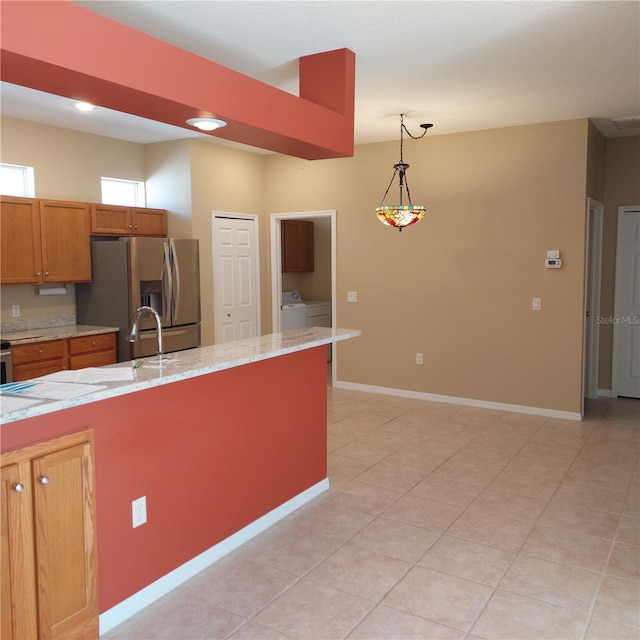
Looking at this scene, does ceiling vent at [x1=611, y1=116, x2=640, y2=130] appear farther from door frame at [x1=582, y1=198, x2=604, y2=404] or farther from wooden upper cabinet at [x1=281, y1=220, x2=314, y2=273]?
wooden upper cabinet at [x1=281, y1=220, x2=314, y2=273]

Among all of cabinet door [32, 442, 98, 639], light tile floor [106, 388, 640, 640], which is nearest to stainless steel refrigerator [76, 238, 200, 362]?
light tile floor [106, 388, 640, 640]

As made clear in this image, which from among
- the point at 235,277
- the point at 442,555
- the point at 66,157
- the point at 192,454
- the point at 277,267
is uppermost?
the point at 66,157

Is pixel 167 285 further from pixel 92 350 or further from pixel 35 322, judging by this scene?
pixel 35 322

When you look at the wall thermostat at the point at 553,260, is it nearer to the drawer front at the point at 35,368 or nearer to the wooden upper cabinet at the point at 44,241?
the wooden upper cabinet at the point at 44,241

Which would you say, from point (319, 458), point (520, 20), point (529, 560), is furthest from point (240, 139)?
point (529, 560)

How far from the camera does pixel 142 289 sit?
5426mm

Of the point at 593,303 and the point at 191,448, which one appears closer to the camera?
the point at 191,448

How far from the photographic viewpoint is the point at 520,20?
120 inches

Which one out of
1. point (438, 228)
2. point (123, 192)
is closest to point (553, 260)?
point (438, 228)

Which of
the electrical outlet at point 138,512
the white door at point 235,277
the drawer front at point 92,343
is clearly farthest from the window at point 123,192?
the electrical outlet at point 138,512

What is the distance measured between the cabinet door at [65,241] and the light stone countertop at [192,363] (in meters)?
2.47

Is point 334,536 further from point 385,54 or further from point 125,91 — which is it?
point 385,54

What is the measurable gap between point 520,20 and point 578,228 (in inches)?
106

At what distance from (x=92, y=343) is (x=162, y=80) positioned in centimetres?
308
